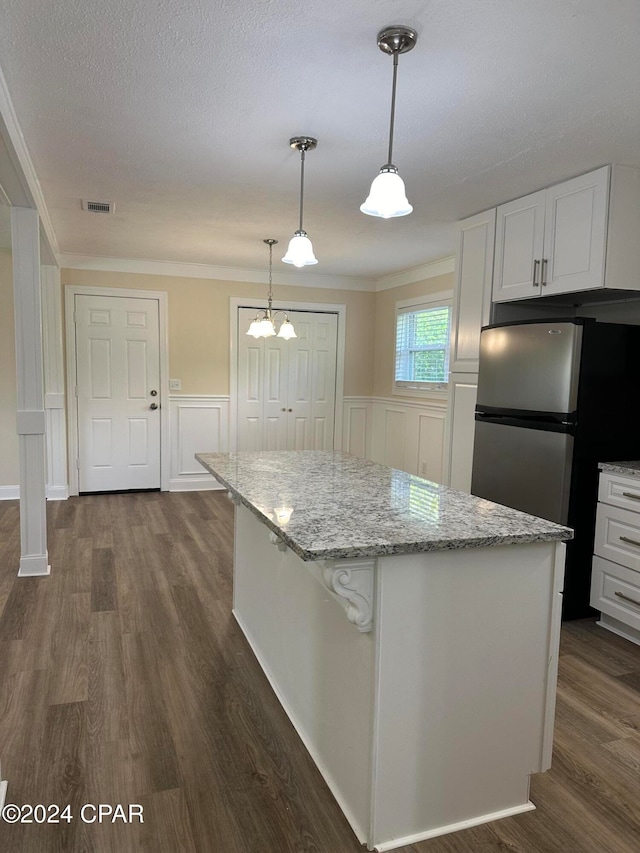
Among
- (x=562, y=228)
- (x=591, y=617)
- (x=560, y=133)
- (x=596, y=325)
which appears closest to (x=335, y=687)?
(x=591, y=617)

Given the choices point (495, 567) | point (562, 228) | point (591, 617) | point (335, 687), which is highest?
point (562, 228)

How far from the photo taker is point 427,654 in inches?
60.7

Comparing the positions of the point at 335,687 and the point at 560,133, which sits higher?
the point at 560,133

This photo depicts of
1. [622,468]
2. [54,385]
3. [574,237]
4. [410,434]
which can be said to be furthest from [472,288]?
[54,385]

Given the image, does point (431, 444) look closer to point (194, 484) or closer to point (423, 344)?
point (423, 344)

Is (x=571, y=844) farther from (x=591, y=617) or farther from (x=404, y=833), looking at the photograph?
(x=591, y=617)

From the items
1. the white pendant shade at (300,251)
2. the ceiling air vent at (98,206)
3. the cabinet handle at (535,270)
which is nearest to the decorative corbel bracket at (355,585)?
the white pendant shade at (300,251)

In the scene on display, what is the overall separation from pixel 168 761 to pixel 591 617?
2.33 meters

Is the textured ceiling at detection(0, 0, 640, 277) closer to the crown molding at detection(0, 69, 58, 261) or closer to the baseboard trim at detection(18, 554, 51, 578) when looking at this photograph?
the crown molding at detection(0, 69, 58, 261)

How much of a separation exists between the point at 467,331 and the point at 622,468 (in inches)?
55.3

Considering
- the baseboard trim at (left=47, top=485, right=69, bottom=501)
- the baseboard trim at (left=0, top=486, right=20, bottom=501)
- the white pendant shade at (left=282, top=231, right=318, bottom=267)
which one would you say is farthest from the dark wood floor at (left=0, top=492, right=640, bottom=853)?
the baseboard trim at (left=0, top=486, right=20, bottom=501)

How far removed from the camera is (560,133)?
2467mm

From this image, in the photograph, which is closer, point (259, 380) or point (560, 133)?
point (560, 133)

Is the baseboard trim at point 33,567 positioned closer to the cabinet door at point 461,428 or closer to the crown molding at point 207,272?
the cabinet door at point 461,428
